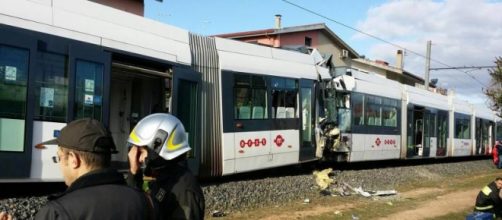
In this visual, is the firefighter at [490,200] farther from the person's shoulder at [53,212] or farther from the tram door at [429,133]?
the tram door at [429,133]

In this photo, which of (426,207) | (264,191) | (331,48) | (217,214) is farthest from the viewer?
(331,48)

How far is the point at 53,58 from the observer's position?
8516 millimetres

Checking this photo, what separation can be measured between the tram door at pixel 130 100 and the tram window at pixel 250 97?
5.77 ft

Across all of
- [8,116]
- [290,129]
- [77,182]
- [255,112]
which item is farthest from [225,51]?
[77,182]

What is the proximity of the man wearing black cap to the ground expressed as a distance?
7.85m

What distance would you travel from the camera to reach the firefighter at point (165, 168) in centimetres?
311

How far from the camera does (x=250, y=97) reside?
1320 cm

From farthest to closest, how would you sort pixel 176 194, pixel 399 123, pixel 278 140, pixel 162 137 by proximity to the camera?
1. pixel 399 123
2. pixel 278 140
3. pixel 162 137
4. pixel 176 194

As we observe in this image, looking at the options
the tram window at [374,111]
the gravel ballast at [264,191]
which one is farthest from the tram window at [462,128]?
the gravel ballast at [264,191]

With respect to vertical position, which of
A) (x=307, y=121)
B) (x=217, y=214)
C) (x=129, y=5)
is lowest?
(x=217, y=214)

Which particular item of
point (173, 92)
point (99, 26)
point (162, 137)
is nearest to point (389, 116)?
point (173, 92)

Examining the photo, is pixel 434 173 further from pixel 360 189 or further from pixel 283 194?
pixel 283 194

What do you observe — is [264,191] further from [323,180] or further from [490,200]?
[490,200]

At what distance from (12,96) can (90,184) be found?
20.2 ft
